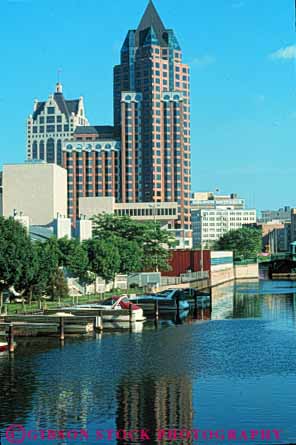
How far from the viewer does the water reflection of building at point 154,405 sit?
29.9 m

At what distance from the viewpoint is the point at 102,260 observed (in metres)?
85.7

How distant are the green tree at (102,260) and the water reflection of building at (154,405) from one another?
154 ft

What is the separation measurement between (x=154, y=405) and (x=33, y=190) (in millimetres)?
125841

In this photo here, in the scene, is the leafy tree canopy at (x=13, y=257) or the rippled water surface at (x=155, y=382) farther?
the leafy tree canopy at (x=13, y=257)

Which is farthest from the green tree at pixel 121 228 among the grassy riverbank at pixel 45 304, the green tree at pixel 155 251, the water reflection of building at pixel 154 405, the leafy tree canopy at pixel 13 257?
the water reflection of building at pixel 154 405

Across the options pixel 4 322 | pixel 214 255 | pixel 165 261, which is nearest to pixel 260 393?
pixel 4 322

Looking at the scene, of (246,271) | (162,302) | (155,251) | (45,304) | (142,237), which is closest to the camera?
(45,304)

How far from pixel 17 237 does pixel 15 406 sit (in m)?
32.2

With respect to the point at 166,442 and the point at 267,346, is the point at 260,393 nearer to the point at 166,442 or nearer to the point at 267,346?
the point at 166,442

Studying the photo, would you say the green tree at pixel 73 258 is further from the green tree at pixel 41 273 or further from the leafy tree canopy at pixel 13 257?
the leafy tree canopy at pixel 13 257

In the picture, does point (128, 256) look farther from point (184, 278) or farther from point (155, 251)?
point (155, 251)

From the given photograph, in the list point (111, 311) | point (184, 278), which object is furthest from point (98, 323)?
point (184, 278)

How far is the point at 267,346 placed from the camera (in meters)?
51.1

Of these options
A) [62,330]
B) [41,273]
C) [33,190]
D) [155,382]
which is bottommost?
[155,382]
